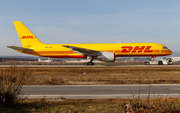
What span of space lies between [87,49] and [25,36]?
16.6 m

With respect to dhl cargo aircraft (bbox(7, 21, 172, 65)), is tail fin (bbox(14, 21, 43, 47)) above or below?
above

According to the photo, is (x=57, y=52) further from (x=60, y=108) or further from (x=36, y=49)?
(x=60, y=108)

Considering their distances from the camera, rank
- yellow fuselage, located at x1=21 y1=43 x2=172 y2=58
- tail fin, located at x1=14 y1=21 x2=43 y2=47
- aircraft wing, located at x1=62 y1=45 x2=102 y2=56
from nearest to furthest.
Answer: aircraft wing, located at x1=62 y1=45 x2=102 y2=56 < yellow fuselage, located at x1=21 y1=43 x2=172 y2=58 < tail fin, located at x1=14 y1=21 x2=43 y2=47

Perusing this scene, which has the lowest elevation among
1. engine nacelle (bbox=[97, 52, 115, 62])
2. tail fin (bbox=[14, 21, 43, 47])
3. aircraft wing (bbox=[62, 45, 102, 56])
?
engine nacelle (bbox=[97, 52, 115, 62])

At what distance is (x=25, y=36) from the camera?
1672 inches

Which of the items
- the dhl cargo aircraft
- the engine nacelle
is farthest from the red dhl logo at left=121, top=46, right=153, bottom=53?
the engine nacelle

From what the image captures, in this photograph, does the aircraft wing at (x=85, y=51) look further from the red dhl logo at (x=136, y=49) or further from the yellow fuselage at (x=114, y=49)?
the red dhl logo at (x=136, y=49)

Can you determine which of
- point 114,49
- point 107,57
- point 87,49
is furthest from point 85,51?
point 114,49

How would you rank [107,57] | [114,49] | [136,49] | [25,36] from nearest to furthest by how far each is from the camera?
[107,57] → [136,49] → [114,49] → [25,36]

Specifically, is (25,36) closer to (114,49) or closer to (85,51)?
(85,51)

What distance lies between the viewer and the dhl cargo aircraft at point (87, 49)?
3753 cm

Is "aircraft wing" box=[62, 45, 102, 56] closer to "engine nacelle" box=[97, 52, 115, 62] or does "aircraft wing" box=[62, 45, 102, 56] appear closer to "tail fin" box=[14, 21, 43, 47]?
"engine nacelle" box=[97, 52, 115, 62]

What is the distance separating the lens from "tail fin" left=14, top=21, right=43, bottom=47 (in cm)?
4241

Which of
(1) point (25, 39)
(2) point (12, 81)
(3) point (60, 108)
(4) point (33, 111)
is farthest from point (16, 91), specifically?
(1) point (25, 39)
